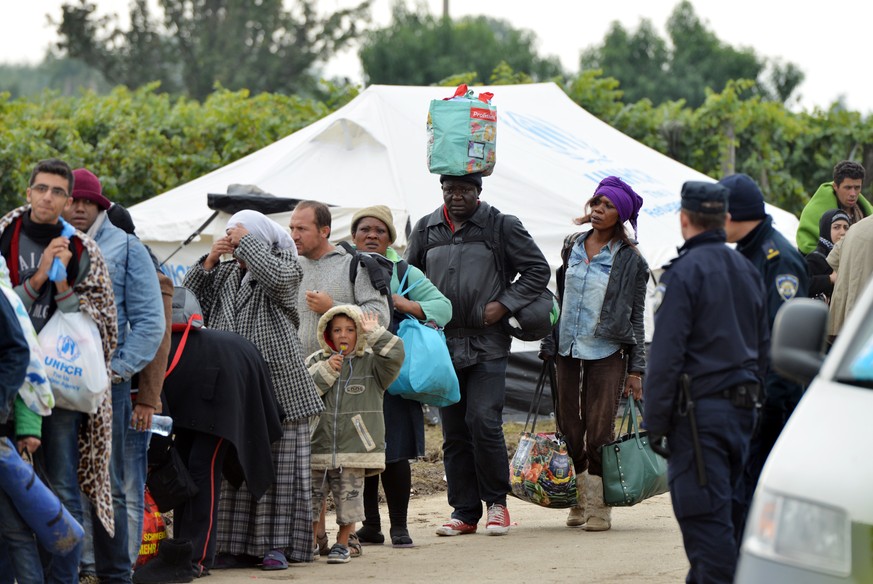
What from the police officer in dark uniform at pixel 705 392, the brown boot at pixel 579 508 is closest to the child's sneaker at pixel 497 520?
the brown boot at pixel 579 508

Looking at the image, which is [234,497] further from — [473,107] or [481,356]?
[473,107]

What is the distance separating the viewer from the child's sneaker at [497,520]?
8.84 meters

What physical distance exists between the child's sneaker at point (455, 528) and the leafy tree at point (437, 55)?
4302cm

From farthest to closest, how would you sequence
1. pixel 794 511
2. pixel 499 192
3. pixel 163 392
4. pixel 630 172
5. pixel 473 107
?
pixel 630 172, pixel 499 192, pixel 473 107, pixel 163 392, pixel 794 511

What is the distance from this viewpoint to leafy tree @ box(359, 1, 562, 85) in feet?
171

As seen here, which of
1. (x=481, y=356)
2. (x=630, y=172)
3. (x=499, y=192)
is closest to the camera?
(x=481, y=356)

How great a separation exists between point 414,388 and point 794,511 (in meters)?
4.36

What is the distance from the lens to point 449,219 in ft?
29.8

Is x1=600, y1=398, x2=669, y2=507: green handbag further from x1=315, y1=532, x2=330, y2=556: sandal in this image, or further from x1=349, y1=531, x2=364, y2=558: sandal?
x1=315, y1=532, x2=330, y2=556: sandal

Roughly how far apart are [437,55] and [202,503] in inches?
1858

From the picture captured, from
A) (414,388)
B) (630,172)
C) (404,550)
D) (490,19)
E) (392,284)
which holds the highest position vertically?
(490,19)

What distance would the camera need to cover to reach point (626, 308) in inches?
347

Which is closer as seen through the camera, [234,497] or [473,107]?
[234,497]

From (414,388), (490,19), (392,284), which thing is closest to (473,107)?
(392,284)
